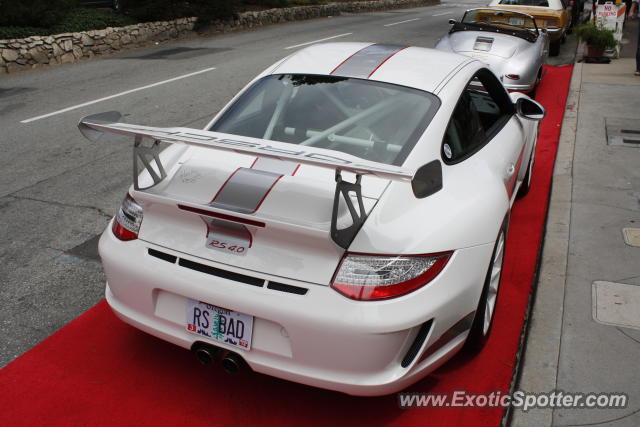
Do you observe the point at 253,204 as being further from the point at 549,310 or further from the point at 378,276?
the point at 549,310

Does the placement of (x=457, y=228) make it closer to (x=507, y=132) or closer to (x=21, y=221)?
(x=507, y=132)

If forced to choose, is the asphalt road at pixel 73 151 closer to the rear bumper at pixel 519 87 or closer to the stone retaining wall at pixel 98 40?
the stone retaining wall at pixel 98 40

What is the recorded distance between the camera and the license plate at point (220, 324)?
2.79m

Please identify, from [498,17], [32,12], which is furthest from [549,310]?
[32,12]

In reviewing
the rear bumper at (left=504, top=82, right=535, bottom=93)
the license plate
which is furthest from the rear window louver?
the rear bumper at (left=504, top=82, right=535, bottom=93)

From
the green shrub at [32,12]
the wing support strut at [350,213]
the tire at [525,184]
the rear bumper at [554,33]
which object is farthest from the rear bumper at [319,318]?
the green shrub at [32,12]

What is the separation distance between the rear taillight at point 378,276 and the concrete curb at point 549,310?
98cm

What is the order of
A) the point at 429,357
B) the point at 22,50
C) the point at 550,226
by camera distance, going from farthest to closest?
the point at 22,50
the point at 550,226
the point at 429,357

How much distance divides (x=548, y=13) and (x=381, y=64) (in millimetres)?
→ 11261

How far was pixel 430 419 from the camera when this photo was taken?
10.2 ft

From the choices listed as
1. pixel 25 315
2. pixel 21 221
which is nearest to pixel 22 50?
pixel 21 221

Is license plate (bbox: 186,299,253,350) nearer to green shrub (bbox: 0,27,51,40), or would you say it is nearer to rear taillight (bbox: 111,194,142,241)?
rear taillight (bbox: 111,194,142,241)

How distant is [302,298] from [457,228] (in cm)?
85

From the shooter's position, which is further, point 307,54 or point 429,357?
point 307,54
